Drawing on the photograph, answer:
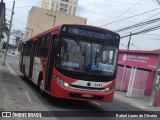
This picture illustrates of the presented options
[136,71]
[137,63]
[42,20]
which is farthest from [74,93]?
[42,20]

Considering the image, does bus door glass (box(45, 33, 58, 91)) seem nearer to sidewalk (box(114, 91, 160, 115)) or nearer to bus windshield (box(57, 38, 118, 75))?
bus windshield (box(57, 38, 118, 75))

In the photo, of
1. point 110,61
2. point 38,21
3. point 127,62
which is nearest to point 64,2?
point 38,21

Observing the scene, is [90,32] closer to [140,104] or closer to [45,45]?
[45,45]

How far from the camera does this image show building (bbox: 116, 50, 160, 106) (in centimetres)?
2812

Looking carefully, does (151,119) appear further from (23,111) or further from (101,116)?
(23,111)

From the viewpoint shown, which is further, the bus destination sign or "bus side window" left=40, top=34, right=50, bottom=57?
"bus side window" left=40, top=34, right=50, bottom=57

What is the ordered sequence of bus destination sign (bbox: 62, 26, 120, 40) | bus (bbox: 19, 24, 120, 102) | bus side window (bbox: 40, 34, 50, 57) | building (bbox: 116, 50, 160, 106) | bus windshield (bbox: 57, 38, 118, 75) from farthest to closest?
building (bbox: 116, 50, 160, 106)
bus side window (bbox: 40, 34, 50, 57)
bus destination sign (bbox: 62, 26, 120, 40)
bus windshield (bbox: 57, 38, 118, 75)
bus (bbox: 19, 24, 120, 102)

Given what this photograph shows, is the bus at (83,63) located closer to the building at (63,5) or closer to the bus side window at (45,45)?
Answer: the bus side window at (45,45)

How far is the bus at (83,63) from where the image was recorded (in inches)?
518

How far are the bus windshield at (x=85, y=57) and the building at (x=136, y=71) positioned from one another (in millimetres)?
13635

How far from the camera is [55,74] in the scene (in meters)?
13.4

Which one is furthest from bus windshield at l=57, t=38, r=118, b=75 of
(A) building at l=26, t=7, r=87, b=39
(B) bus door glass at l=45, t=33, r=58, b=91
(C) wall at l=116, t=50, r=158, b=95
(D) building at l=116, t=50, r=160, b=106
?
(A) building at l=26, t=7, r=87, b=39

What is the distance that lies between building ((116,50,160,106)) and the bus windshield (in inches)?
537

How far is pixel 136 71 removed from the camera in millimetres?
28859
